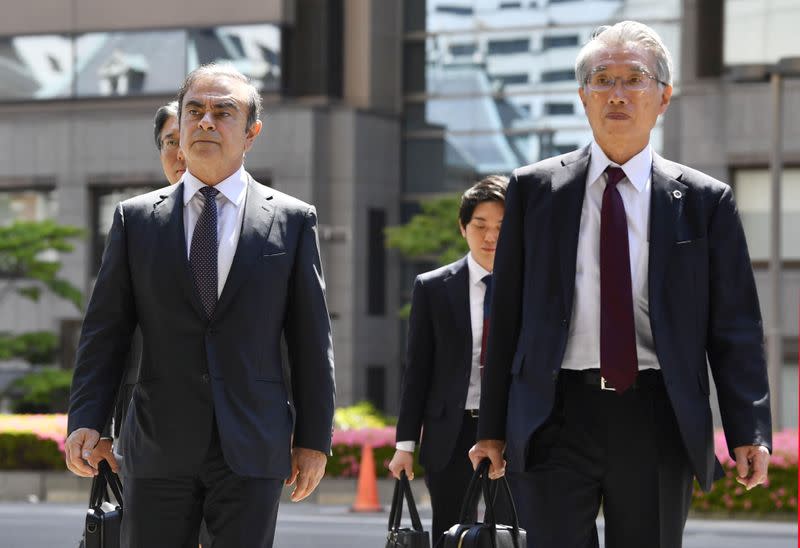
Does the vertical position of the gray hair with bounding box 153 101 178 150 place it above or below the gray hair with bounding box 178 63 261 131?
below

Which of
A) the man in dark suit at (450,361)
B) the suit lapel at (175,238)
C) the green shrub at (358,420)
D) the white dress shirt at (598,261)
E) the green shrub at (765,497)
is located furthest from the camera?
the green shrub at (358,420)

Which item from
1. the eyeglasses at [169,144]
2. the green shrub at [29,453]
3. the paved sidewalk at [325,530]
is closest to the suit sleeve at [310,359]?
the eyeglasses at [169,144]

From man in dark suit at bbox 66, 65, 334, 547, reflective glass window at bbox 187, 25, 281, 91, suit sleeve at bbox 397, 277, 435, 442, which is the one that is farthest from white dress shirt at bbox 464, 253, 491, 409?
reflective glass window at bbox 187, 25, 281, 91

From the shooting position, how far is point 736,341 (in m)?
5.34

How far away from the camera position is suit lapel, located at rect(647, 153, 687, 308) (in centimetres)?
530

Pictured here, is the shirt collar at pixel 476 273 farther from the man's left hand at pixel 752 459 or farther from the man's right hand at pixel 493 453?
the man's left hand at pixel 752 459

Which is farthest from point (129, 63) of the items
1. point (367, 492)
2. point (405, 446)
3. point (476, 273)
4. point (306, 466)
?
point (306, 466)

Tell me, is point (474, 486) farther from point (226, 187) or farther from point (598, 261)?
point (226, 187)

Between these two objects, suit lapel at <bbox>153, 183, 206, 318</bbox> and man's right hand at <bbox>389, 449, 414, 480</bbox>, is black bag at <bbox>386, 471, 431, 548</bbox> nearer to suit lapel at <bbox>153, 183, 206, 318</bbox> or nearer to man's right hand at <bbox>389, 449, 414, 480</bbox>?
man's right hand at <bbox>389, 449, 414, 480</bbox>

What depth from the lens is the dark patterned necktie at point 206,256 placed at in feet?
18.4

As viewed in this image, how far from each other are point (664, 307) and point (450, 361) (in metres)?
2.92

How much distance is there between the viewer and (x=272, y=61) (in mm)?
40406

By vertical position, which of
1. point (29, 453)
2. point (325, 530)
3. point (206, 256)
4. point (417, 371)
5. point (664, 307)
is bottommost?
point (29, 453)

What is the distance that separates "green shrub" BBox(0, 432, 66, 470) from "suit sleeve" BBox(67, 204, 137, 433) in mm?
16911
